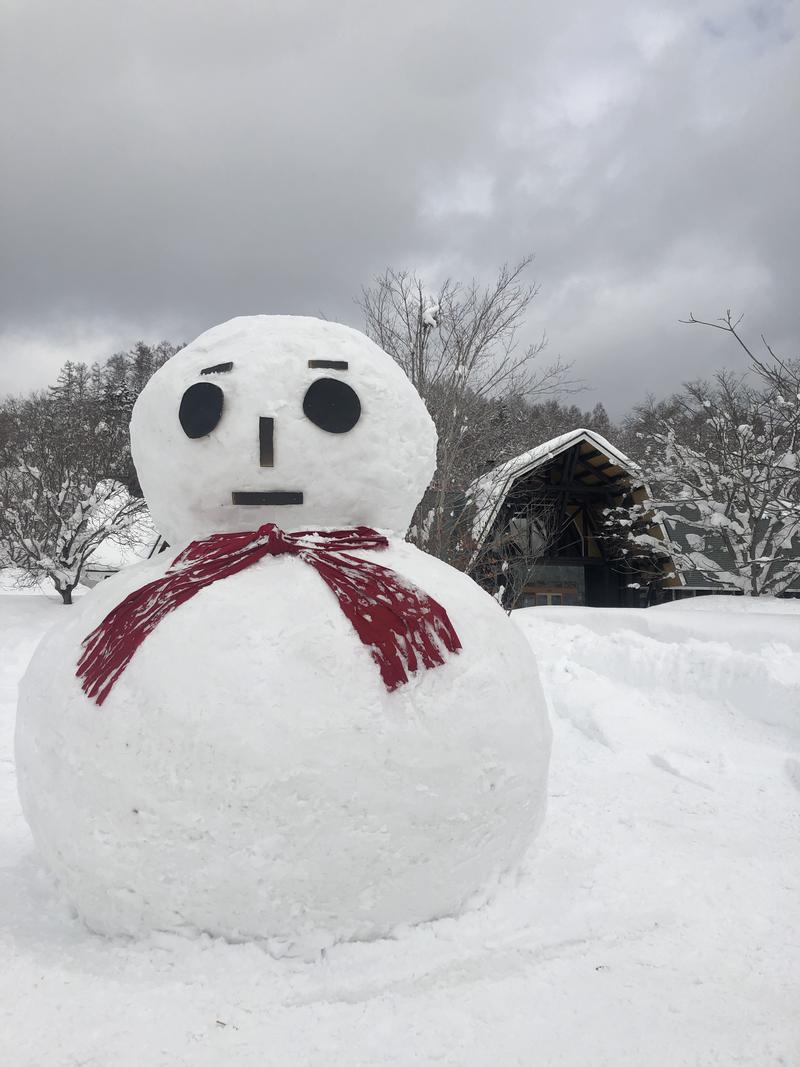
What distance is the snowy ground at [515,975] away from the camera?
188 centimetres

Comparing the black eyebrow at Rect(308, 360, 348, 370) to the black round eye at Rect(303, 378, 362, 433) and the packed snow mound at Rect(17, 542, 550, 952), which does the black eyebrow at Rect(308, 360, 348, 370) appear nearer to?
the black round eye at Rect(303, 378, 362, 433)

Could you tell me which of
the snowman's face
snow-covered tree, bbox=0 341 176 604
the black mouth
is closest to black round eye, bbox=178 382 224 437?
the snowman's face

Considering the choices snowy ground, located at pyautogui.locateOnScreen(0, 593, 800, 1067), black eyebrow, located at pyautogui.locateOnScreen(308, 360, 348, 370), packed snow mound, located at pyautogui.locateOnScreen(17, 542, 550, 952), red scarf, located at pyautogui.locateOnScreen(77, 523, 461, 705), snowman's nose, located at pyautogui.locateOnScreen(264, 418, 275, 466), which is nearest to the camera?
snowy ground, located at pyautogui.locateOnScreen(0, 593, 800, 1067)

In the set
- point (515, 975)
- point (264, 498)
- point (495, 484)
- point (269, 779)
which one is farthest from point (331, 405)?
point (495, 484)

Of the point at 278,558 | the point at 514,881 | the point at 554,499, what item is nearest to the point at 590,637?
the point at 514,881

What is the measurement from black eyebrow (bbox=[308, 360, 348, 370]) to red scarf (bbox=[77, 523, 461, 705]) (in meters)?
0.68

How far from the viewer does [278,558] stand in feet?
8.22

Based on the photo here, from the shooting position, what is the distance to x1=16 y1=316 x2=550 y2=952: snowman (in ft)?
6.95

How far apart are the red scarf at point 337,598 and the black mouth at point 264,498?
0.15m

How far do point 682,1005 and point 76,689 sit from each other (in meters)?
2.20

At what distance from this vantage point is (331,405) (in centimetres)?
266

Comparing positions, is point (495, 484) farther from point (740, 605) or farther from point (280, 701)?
point (280, 701)

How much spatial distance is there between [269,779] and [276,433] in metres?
1.25

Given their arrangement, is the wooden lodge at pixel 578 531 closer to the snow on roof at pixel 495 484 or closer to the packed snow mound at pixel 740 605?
the snow on roof at pixel 495 484
